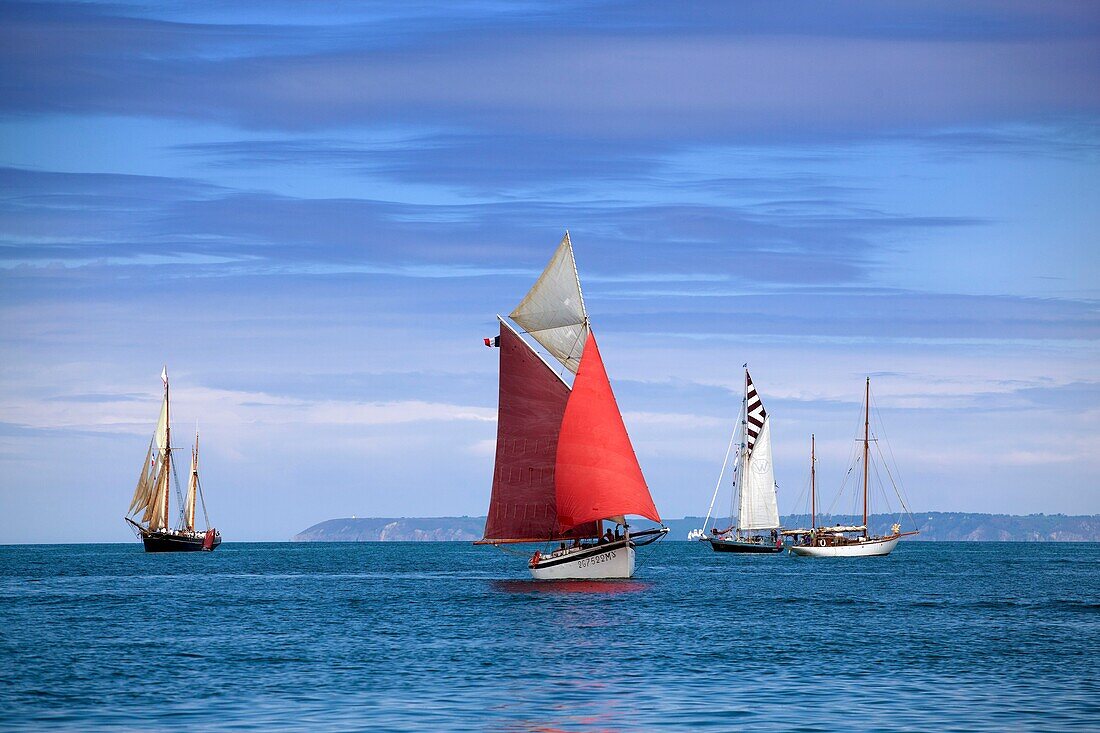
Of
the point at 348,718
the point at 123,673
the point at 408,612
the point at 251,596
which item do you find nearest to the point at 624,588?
the point at 408,612

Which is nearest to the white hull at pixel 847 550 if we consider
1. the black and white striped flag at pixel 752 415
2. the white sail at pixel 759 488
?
the white sail at pixel 759 488

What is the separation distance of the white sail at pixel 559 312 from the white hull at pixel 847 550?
92.5m

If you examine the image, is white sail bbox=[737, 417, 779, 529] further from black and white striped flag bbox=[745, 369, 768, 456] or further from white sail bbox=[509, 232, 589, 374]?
white sail bbox=[509, 232, 589, 374]

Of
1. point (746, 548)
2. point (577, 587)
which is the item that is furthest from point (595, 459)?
point (746, 548)

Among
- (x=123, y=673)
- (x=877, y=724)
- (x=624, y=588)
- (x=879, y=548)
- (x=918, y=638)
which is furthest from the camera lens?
(x=879, y=548)

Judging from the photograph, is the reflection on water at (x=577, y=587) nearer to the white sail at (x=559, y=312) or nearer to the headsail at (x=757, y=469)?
the white sail at (x=559, y=312)

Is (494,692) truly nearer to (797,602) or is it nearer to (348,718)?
(348,718)

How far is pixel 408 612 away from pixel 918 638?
2883 centimetres

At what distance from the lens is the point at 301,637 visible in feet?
197

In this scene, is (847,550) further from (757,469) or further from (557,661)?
(557,661)

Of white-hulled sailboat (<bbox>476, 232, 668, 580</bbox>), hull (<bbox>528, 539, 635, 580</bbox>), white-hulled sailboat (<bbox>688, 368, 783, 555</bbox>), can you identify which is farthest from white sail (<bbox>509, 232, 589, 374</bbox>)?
white-hulled sailboat (<bbox>688, 368, 783, 555</bbox>)

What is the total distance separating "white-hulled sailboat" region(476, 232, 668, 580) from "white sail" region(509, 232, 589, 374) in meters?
0.06

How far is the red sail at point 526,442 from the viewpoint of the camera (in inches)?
3248

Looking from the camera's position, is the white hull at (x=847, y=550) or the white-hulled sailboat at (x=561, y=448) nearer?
the white-hulled sailboat at (x=561, y=448)
